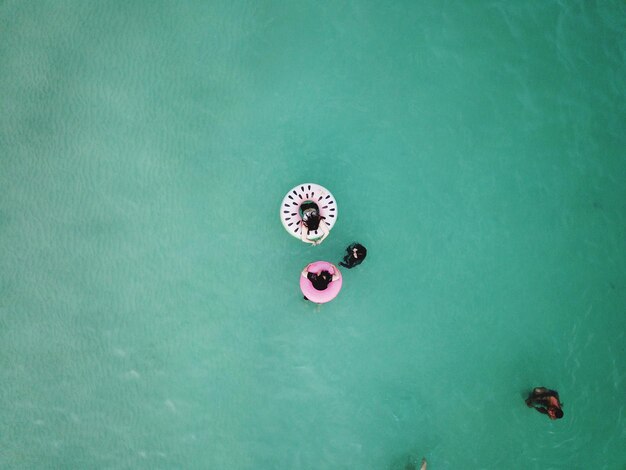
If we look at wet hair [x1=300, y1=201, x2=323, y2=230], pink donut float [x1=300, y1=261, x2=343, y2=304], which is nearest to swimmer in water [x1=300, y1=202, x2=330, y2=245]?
wet hair [x1=300, y1=201, x2=323, y2=230]

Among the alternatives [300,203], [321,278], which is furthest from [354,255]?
[300,203]

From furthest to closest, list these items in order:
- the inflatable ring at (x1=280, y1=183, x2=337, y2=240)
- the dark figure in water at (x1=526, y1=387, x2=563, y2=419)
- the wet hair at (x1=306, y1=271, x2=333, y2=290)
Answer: the dark figure in water at (x1=526, y1=387, x2=563, y2=419)
the inflatable ring at (x1=280, y1=183, x2=337, y2=240)
the wet hair at (x1=306, y1=271, x2=333, y2=290)

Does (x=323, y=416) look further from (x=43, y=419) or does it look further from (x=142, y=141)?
(x=142, y=141)

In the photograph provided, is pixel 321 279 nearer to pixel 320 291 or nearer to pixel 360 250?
pixel 320 291

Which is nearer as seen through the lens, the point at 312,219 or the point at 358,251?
the point at 312,219

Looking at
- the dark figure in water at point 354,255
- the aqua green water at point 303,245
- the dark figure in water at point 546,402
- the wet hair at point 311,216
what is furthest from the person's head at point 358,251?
the dark figure in water at point 546,402

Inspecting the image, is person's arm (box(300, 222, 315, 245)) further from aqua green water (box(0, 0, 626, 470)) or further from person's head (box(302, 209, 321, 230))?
aqua green water (box(0, 0, 626, 470))
